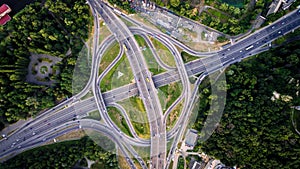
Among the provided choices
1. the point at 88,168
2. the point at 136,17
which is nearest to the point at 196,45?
the point at 136,17

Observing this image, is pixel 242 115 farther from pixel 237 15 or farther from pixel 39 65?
pixel 39 65

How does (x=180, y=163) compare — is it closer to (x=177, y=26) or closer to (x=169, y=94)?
(x=169, y=94)

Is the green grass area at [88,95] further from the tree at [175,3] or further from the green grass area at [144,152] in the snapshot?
the tree at [175,3]

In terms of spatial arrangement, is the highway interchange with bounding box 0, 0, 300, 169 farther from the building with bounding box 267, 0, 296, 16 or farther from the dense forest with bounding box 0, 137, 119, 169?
the building with bounding box 267, 0, 296, 16

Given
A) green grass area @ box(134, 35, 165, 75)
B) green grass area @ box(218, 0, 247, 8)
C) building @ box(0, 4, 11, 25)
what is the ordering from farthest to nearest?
green grass area @ box(134, 35, 165, 75)
green grass area @ box(218, 0, 247, 8)
building @ box(0, 4, 11, 25)

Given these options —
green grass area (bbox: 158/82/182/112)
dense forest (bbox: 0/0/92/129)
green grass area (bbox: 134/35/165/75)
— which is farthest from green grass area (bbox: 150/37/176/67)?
dense forest (bbox: 0/0/92/129)

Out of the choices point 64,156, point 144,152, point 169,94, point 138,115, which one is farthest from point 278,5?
point 64,156

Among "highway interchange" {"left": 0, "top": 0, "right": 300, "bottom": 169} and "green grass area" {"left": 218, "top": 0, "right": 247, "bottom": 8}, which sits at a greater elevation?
"green grass area" {"left": 218, "top": 0, "right": 247, "bottom": 8}
